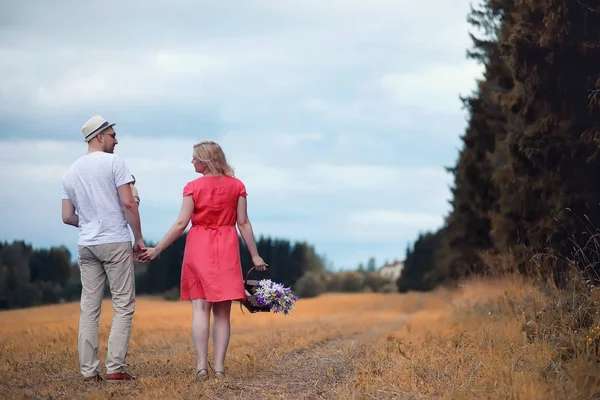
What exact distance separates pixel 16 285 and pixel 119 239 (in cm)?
1462

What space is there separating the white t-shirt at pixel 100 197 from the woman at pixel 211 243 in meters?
0.46

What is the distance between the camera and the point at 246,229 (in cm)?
873

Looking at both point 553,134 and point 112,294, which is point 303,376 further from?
point 553,134

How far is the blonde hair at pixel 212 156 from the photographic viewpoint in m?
8.52

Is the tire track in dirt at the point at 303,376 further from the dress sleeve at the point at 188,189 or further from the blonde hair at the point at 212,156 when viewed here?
the blonde hair at the point at 212,156

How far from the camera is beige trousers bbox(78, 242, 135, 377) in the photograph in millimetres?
8648

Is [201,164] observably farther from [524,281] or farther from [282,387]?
[524,281]

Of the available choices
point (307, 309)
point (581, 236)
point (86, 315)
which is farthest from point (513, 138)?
point (307, 309)

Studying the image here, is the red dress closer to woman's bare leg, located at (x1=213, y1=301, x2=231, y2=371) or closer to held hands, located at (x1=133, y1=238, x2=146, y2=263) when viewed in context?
woman's bare leg, located at (x1=213, y1=301, x2=231, y2=371)

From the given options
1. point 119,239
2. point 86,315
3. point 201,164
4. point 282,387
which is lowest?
point 282,387

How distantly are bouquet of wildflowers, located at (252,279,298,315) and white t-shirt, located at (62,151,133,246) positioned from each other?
1.49 metres

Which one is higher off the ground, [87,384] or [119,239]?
[119,239]

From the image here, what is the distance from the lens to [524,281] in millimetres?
17516

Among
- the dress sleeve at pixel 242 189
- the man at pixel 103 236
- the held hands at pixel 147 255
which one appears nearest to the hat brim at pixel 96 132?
the man at pixel 103 236
